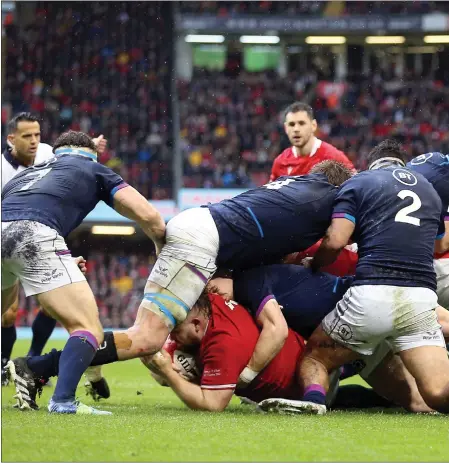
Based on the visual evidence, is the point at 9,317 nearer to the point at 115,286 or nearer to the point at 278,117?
the point at 115,286

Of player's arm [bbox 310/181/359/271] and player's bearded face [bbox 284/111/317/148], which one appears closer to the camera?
player's arm [bbox 310/181/359/271]

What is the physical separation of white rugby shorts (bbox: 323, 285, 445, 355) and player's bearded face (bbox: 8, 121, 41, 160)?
12.7ft

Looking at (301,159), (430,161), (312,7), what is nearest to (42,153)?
(301,159)

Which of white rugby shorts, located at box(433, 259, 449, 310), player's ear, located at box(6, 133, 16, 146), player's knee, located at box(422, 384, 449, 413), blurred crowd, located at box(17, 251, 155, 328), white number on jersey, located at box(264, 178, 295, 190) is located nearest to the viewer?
player's knee, located at box(422, 384, 449, 413)

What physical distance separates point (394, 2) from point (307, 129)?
16945 mm

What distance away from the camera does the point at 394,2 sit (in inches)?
1009

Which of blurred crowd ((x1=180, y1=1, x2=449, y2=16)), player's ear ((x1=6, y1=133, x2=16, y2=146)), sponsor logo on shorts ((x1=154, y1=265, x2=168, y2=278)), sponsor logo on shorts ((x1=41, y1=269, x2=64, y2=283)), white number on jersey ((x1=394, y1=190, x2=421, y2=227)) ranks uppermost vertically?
blurred crowd ((x1=180, y1=1, x2=449, y2=16))

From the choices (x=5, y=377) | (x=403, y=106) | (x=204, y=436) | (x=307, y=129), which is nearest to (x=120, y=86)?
(x=403, y=106)

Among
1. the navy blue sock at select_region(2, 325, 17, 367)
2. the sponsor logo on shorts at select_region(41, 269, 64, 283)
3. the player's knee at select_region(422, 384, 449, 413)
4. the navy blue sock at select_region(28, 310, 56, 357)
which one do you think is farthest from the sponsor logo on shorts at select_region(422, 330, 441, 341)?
the navy blue sock at select_region(2, 325, 17, 367)

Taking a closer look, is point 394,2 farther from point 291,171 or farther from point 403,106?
point 291,171

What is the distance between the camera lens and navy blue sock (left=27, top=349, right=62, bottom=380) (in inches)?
232

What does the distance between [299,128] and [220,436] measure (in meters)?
5.63

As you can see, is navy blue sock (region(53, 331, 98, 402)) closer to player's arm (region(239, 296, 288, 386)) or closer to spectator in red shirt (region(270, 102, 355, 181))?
player's arm (region(239, 296, 288, 386))

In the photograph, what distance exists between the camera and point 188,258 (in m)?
5.97
